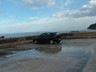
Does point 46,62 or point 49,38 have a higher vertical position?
point 49,38

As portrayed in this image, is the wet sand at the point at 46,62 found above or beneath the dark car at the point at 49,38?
beneath

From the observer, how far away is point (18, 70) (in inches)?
513

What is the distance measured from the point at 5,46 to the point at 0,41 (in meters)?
2.00

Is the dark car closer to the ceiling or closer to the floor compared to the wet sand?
closer to the ceiling

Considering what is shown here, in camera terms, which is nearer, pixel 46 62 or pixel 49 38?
pixel 46 62

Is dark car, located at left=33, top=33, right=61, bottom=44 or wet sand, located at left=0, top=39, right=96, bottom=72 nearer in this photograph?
wet sand, located at left=0, top=39, right=96, bottom=72

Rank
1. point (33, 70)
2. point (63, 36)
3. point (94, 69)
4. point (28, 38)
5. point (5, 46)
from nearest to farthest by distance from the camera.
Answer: point (94, 69)
point (33, 70)
point (5, 46)
point (28, 38)
point (63, 36)

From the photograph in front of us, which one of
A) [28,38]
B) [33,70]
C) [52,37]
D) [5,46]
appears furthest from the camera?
Result: [28,38]

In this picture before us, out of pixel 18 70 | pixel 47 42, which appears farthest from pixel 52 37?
pixel 18 70

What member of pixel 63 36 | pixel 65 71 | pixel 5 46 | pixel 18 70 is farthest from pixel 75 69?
pixel 63 36

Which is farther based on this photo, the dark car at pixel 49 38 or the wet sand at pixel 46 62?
the dark car at pixel 49 38

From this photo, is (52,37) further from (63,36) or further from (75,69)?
(75,69)

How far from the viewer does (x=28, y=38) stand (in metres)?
42.4

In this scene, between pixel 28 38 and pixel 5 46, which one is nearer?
pixel 5 46
